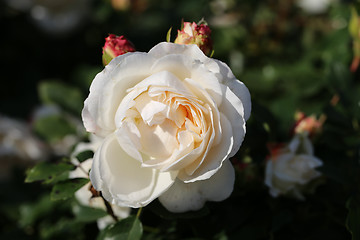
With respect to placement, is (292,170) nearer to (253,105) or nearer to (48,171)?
(253,105)

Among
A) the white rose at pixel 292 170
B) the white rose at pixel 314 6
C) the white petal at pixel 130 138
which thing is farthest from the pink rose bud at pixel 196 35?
the white rose at pixel 314 6

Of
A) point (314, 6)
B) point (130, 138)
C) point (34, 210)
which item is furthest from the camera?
point (314, 6)

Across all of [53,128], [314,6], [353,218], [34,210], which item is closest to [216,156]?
[353,218]

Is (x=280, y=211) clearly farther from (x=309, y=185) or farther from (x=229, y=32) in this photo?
(x=229, y=32)

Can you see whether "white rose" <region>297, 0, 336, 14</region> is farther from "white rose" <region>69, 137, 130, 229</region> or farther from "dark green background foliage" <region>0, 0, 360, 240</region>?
"white rose" <region>69, 137, 130, 229</region>

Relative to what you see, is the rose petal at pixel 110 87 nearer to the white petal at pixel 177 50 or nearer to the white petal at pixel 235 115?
the white petal at pixel 177 50

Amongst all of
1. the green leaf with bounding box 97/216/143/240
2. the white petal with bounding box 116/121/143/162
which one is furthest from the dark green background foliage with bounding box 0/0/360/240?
the white petal with bounding box 116/121/143/162
